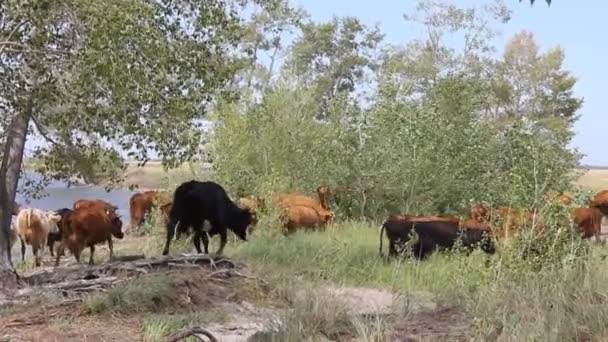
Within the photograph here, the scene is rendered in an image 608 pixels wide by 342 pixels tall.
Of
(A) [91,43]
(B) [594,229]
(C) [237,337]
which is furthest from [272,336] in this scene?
(B) [594,229]

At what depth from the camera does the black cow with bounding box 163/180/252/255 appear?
40.4 ft

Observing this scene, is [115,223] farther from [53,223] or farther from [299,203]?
[299,203]

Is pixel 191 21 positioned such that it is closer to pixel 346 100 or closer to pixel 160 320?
pixel 160 320

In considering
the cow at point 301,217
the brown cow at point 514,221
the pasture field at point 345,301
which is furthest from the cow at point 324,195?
the brown cow at point 514,221

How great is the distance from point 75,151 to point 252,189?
884cm

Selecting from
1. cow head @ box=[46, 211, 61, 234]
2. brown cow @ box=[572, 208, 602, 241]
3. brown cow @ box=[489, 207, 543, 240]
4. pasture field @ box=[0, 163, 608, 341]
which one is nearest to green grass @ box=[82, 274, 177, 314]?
pasture field @ box=[0, 163, 608, 341]

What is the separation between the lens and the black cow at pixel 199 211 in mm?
12312

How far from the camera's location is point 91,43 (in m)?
8.23

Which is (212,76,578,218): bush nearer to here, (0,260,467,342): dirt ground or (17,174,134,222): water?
(17,174,134,222): water

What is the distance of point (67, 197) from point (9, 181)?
23.1m

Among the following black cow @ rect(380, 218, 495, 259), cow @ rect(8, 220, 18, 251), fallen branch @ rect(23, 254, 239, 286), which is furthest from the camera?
black cow @ rect(380, 218, 495, 259)

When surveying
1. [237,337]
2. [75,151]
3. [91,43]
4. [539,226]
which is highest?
[91,43]

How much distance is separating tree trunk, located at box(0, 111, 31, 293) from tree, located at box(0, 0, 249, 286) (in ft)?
0.04

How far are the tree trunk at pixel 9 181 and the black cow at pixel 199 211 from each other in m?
2.46
